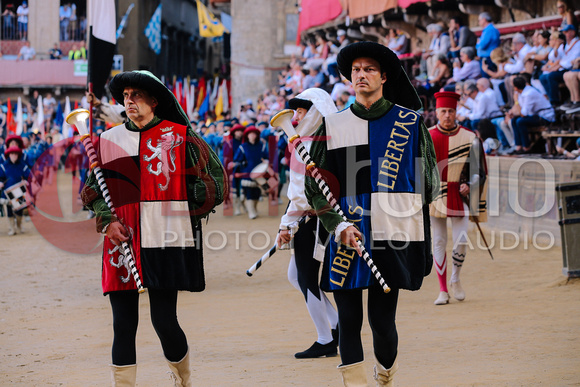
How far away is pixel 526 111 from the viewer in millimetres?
15266

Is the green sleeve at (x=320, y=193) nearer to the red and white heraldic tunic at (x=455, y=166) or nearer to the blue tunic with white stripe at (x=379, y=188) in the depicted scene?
the blue tunic with white stripe at (x=379, y=188)

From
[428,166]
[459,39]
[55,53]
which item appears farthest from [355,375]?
[55,53]

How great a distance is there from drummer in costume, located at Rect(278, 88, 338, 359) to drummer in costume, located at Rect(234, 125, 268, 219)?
39.8 feet

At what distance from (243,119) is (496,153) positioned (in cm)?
1596

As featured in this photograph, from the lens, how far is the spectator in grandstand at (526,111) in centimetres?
1513

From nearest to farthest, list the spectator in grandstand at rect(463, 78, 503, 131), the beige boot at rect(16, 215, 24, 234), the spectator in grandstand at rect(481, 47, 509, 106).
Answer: the spectator in grandstand at rect(463, 78, 503, 131) → the spectator in grandstand at rect(481, 47, 509, 106) → the beige boot at rect(16, 215, 24, 234)

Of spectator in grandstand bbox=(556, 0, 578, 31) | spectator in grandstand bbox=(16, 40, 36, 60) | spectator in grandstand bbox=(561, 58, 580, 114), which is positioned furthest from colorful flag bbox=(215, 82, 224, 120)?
spectator in grandstand bbox=(561, 58, 580, 114)

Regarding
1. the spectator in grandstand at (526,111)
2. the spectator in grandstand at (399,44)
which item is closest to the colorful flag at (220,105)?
the spectator in grandstand at (399,44)

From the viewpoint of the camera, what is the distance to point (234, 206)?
65.5 feet

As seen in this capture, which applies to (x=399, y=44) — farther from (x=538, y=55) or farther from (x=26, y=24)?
(x=26, y=24)

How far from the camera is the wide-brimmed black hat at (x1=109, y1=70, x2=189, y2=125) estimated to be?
479 centimetres

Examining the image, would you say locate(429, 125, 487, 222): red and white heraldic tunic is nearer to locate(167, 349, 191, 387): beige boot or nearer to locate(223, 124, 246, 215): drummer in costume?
locate(167, 349, 191, 387): beige boot

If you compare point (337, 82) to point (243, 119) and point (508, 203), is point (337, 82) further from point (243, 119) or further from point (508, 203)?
point (508, 203)

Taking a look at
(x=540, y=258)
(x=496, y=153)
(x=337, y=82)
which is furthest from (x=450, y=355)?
(x=337, y=82)
